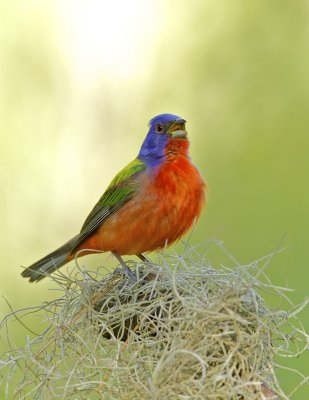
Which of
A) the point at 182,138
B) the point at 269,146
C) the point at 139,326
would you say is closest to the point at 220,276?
the point at 139,326

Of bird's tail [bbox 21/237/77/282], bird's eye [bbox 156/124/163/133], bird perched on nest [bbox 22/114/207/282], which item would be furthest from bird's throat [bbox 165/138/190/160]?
bird's tail [bbox 21/237/77/282]

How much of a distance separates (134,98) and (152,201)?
13.5 feet

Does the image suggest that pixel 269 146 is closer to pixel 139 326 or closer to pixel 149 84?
pixel 149 84

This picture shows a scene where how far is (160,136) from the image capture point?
17.4ft

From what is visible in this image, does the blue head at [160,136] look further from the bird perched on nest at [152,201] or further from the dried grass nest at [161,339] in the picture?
the dried grass nest at [161,339]

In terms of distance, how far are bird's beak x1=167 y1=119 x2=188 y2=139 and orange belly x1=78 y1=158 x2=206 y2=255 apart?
0.62 feet

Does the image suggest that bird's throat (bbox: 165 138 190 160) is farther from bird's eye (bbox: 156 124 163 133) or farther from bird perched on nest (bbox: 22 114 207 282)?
bird's eye (bbox: 156 124 163 133)

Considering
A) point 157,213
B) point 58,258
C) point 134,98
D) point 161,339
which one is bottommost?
point 161,339

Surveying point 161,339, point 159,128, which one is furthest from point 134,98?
point 161,339

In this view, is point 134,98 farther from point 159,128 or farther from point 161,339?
point 161,339

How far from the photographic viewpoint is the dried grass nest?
321 centimetres

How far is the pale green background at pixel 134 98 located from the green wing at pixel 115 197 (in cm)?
281

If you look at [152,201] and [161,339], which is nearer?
[161,339]

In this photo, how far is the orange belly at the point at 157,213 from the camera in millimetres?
4934
